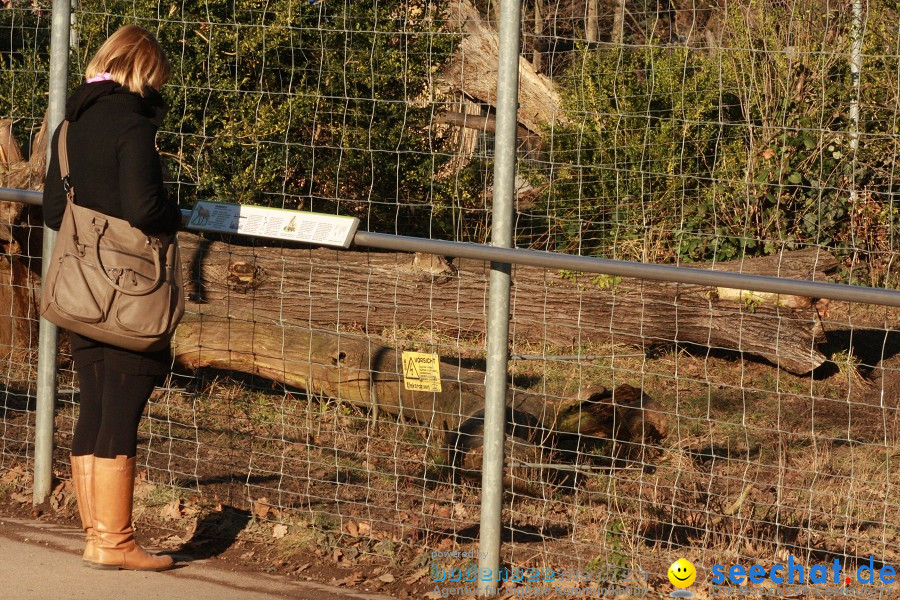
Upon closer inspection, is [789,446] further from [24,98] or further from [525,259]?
[24,98]

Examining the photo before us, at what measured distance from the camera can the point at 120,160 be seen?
3.45 metres

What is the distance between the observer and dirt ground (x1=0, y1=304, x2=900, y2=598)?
4055 mm

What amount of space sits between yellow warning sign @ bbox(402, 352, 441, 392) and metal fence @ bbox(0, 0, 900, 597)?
32mm

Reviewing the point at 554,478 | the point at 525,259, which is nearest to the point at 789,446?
the point at 554,478

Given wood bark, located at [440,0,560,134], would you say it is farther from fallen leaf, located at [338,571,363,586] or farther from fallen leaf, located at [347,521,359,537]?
fallen leaf, located at [338,571,363,586]

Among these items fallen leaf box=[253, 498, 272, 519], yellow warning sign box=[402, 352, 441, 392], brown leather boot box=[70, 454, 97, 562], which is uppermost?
yellow warning sign box=[402, 352, 441, 392]

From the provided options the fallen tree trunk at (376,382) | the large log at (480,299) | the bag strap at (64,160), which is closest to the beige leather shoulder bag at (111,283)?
the bag strap at (64,160)

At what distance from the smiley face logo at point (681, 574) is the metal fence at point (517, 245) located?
45mm

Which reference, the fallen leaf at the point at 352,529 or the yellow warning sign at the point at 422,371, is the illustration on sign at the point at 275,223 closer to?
the yellow warning sign at the point at 422,371

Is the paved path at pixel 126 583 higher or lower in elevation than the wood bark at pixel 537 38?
lower

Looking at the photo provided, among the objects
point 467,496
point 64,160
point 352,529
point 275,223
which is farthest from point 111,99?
point 467,496

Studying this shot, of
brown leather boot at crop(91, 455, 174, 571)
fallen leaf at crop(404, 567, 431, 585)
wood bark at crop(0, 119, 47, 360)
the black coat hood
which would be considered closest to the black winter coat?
the black coat hood

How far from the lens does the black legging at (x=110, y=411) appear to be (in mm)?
3646

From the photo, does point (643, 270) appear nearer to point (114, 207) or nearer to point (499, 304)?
point (499, 304)
